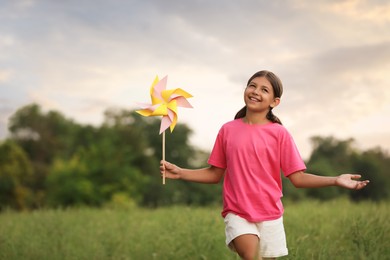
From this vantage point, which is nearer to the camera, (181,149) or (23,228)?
(23,228)

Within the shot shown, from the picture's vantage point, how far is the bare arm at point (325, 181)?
11.5 ft

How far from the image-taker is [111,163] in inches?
1679

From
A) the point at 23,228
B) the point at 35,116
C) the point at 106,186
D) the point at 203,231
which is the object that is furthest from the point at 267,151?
the point at 35,116

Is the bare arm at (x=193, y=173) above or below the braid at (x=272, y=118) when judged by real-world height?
below

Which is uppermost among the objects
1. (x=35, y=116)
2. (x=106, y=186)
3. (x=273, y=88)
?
(x=35, y=116)

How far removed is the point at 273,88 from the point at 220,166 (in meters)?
0.74

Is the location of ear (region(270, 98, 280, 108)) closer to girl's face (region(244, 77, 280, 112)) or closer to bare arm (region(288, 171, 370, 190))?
girl's face (region(244, 77, 280, 112))

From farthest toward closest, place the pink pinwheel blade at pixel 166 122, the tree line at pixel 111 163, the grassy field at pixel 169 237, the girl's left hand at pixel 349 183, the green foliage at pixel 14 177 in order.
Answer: the tree line at pixel 111 163 → the green foliage at pixel 14 177 → the grassy field at pixel 169 237 → the pink pinwheel blade at pixel 166 122 → the girl's left hand at pixel 349 183

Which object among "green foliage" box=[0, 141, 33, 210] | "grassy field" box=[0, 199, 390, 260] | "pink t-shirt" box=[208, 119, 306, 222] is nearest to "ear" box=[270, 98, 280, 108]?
"pink t-shirt" box=[208, 119, 306, 222]

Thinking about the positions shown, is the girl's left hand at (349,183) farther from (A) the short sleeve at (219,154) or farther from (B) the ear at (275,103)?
(A) the short sleeve at (219,154)

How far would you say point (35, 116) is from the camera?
1956 inches

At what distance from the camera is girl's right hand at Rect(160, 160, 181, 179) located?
3963mm

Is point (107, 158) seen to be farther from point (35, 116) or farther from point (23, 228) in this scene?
Result: point (23, 228)

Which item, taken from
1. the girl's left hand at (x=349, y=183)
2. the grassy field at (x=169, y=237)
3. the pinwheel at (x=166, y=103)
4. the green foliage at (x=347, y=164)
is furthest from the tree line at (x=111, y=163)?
the girl's left hand at (x=349, y=183)
